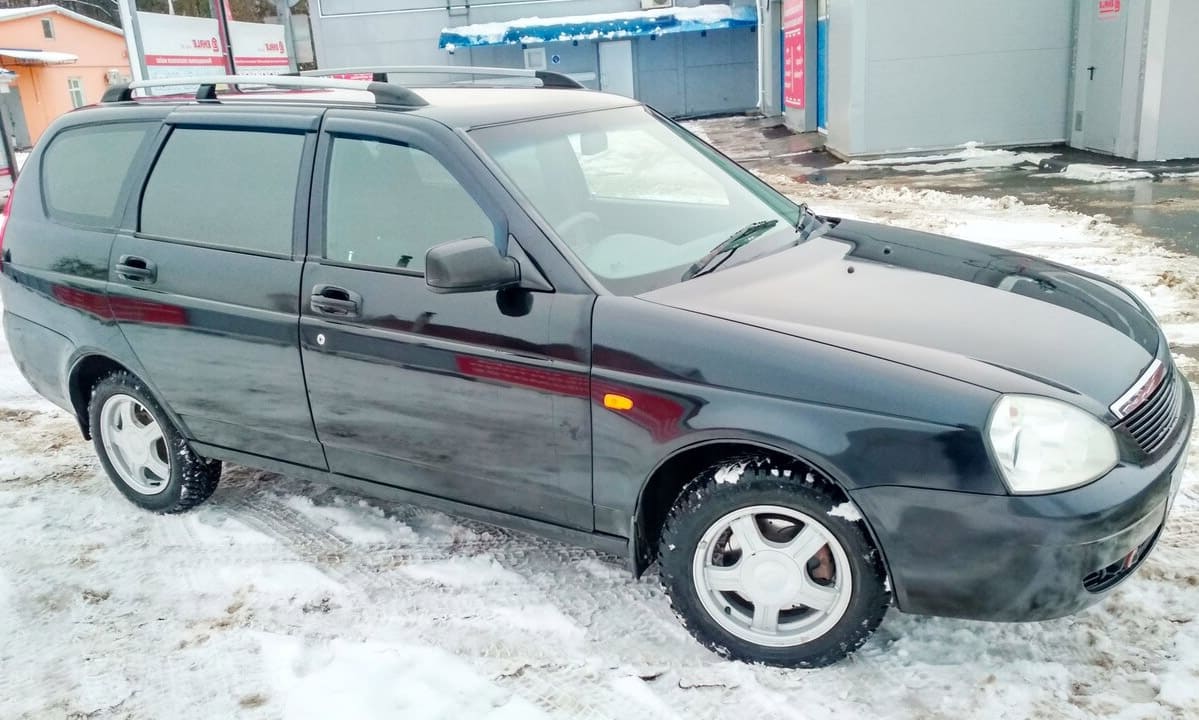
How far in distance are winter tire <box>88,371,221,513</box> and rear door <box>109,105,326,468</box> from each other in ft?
0.63

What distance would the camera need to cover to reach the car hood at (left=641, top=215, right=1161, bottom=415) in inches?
106

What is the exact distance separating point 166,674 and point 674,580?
172 cm

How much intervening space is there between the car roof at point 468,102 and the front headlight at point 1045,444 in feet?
6.58

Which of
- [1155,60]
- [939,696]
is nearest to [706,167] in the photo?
[939,696]

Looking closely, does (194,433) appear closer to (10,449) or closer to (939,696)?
(10,449)

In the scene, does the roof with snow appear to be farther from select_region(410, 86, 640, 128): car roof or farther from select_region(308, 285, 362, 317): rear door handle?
select_region(308, 285, 362, 317): rear door handle

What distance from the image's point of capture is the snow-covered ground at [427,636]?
283 centimetres

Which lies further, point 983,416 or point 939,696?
point 939,696

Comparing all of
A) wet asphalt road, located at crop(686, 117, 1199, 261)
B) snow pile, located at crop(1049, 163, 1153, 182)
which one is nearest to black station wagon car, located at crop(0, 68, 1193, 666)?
wet asphalt road, located at crop(686, 117, 1199, 261)

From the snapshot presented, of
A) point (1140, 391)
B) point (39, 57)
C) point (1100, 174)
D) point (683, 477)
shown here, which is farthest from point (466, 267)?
point (39, 57)

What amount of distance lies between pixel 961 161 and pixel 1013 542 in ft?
42.6

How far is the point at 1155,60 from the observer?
12102 millimetres

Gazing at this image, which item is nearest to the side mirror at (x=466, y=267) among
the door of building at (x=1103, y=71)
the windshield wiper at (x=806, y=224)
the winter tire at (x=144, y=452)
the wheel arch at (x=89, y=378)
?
the windshield wiper at (x=806, y=224)

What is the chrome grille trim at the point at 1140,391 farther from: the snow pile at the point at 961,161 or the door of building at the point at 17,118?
the door of building at the point at 17,118
